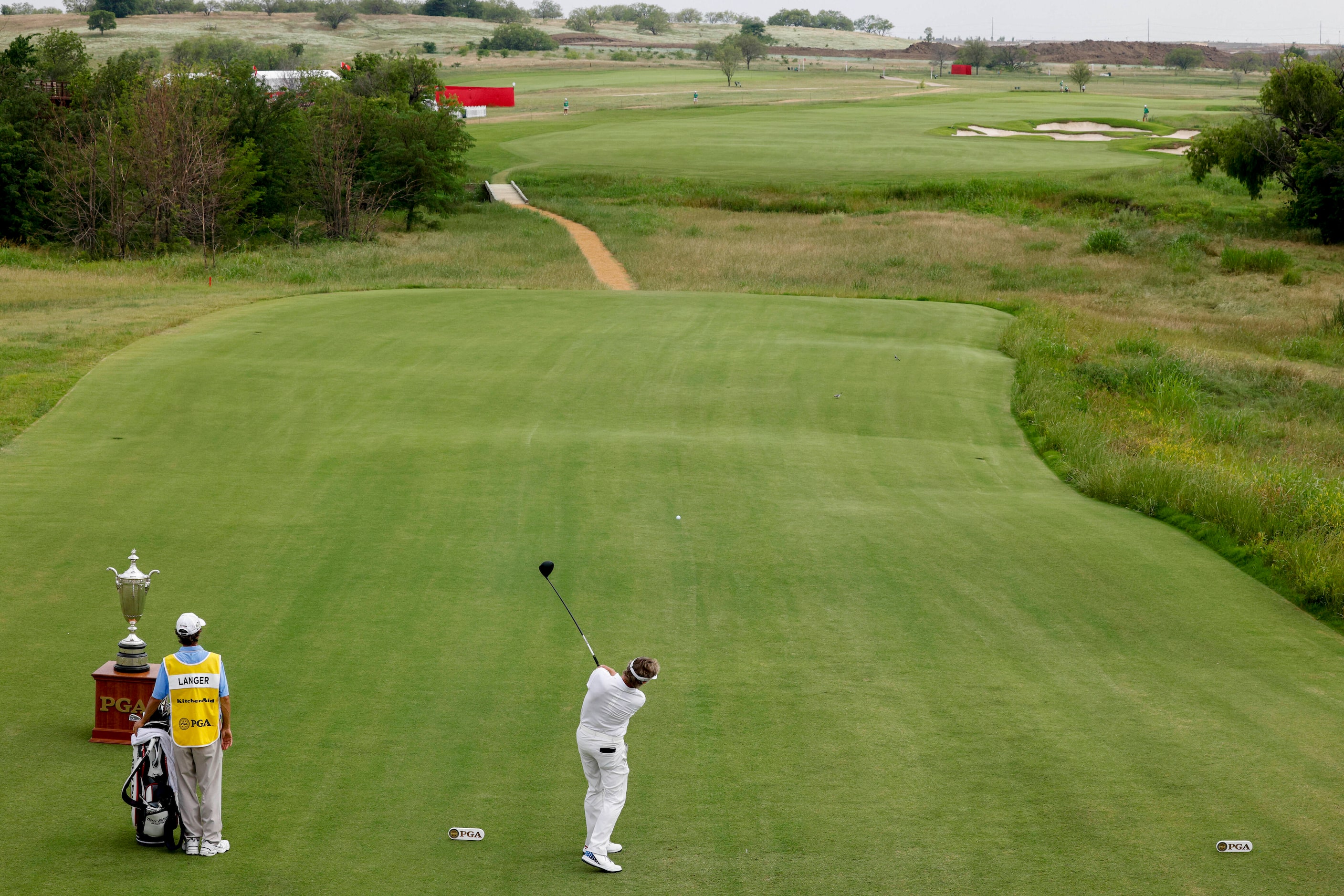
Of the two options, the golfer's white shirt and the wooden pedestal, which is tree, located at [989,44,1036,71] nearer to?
the golfer's white shirt

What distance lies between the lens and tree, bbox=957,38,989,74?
165m

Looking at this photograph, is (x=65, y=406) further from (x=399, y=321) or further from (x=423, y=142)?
(x=423, y=142)

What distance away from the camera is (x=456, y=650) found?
11484 mm

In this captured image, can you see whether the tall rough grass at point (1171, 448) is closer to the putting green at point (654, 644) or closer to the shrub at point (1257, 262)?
the putting green at point (654, 644)

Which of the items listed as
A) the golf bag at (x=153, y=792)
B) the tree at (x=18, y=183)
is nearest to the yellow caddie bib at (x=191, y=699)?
the golf bag at (x=153, y=792)

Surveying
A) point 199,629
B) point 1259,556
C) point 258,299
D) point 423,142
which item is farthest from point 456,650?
point 423,142

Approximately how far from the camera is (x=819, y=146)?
70688 millimetres

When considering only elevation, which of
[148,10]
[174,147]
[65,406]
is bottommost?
[65,406]

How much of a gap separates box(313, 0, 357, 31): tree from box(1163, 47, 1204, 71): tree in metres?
122

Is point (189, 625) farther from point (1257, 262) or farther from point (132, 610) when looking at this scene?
point (1257, 262)

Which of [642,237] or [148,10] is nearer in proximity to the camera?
[642,237]

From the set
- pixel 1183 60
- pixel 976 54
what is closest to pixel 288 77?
pixel 976 54

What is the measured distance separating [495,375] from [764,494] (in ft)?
26.3

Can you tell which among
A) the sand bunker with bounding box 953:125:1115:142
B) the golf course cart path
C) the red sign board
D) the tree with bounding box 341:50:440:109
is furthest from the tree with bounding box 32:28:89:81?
the sand bunker with bounding box 953:125:1115:142
